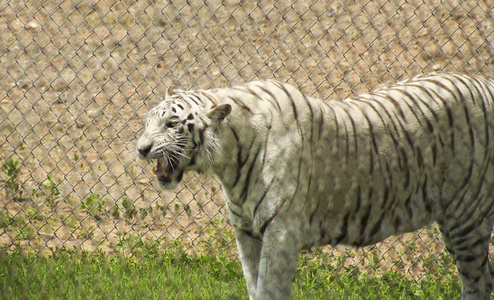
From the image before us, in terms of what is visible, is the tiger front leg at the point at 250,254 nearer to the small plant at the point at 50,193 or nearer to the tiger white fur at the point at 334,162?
the tiger white fur at the point at 334,162

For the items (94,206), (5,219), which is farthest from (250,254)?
(5,219)

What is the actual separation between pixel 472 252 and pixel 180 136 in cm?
166

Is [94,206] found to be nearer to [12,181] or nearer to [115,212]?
[115,212]

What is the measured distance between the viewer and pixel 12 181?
4.80 m

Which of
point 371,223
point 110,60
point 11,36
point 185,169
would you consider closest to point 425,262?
point 371,223

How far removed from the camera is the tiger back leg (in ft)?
11.0

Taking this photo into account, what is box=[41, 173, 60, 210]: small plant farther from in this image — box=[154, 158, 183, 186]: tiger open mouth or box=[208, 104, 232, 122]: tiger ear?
box=[208, 104, 232, 122]: tiger ear

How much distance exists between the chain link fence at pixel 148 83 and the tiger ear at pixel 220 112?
1.59 meters

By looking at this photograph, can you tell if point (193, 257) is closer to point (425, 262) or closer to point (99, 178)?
point (99, 178)

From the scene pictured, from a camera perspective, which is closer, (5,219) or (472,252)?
(472,252)

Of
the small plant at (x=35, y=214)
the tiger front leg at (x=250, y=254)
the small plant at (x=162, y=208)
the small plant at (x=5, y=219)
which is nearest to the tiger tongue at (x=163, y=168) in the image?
the tiger front leg at (x=250, y=254)

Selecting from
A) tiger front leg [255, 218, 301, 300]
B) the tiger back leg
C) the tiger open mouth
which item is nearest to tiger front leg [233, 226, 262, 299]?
tiger front leg [255, 218, 301, 300]

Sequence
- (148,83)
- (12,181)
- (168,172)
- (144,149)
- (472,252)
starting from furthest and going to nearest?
1. (148,83)
2. (12,181)
3. (472,252)
4. (168,172)
5. (144,149)

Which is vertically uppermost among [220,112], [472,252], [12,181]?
[12,181]
